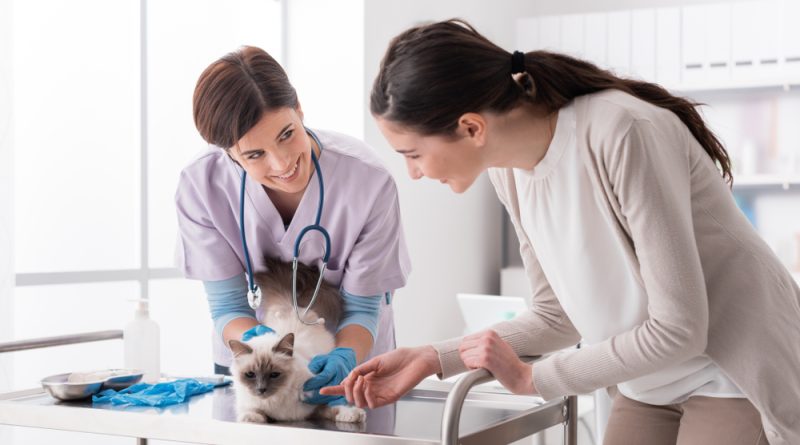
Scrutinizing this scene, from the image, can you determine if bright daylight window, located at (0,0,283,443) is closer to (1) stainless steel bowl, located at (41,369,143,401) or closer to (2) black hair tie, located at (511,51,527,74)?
(1) stainless steel bowl, located at (41,369,143,401)

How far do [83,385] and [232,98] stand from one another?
546 millimetres

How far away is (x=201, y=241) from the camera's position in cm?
161

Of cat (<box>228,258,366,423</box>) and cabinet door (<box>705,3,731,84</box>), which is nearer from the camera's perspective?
cat (<box>228,258,366,423</box>)

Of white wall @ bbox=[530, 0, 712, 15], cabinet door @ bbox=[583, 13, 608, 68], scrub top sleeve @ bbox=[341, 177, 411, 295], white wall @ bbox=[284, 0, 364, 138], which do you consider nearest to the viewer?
scrub top sleeve @ bbox=[341, 177, 411, 295]

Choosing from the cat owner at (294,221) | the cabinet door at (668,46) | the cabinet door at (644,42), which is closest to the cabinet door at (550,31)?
the cabinet door at (644,42)

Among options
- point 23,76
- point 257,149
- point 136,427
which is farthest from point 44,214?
point 136,427

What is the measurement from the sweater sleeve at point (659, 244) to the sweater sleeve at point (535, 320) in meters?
0.24

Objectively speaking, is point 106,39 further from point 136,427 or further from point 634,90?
point 634,90

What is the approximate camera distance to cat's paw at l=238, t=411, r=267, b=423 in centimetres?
117

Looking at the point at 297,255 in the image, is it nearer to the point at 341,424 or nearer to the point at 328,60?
the point at 341,424

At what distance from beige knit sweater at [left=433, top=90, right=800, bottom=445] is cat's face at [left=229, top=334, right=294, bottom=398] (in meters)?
0.37

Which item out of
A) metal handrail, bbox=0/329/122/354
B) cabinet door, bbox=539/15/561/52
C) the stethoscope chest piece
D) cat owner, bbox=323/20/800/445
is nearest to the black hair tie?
cat owner, bbox=323/20/800/445

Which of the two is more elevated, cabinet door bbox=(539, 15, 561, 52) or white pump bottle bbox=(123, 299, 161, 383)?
cabinet door bbox=(539, 15, 561, 52)

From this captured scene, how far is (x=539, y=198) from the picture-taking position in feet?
3.70
